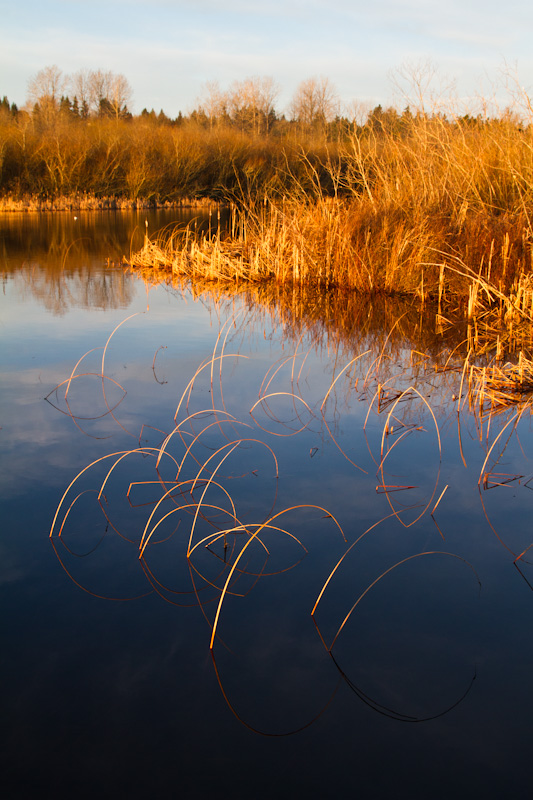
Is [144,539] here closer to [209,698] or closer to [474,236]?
[209,698]

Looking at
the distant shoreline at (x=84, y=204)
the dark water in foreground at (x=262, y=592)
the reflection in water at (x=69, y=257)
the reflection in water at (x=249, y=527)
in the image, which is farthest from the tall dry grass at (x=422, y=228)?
the distant shoreline at (x=84, y=204)

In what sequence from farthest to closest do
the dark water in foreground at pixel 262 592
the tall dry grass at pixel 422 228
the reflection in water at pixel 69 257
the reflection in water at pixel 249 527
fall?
the reflection in water at pixel 69 257, the tall dry grass at pixel 422 228, the reflection in water at pixel 249 527, the dark water in foreground at pixel 262 592

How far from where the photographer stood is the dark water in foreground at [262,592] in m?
1.62

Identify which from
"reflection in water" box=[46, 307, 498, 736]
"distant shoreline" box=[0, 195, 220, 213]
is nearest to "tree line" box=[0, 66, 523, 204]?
"distant shoreline" box=[0, 195, 220, 213]

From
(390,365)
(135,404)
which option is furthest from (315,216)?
(135,404)

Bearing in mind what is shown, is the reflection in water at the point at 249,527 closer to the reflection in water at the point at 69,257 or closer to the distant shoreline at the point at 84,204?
the reflection in water at the point at 69,257

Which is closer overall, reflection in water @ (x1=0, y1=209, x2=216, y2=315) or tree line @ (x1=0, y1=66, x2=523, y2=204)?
reflection in water @ (x1=0, y1=209, x2=216, y2=315)

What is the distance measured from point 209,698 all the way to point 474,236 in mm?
6093

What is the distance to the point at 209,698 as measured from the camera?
1794mm

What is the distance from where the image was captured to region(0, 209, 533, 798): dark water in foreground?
1620 mm

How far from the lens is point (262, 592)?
2.27 meters

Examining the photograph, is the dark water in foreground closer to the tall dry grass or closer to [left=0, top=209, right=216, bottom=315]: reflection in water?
the tall dry grass

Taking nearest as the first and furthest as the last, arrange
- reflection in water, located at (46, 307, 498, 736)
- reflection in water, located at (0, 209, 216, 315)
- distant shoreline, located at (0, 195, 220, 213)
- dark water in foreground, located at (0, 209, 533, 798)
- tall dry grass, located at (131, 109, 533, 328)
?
dark water in foreground, located at (0, 209, 533, 798) < reflection in water, located at (46, 307, 498, 736) < tall dry grass, located at (131, 109, 533, 328) < reflection in water, located at (0, 209, 216, 315) < distant shoreline, located at (0, 195, 220, 213)

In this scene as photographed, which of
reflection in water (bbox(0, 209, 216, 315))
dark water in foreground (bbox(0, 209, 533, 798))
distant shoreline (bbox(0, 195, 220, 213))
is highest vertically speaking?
distant shoreline (bbox(0, 195, 220, 213))
